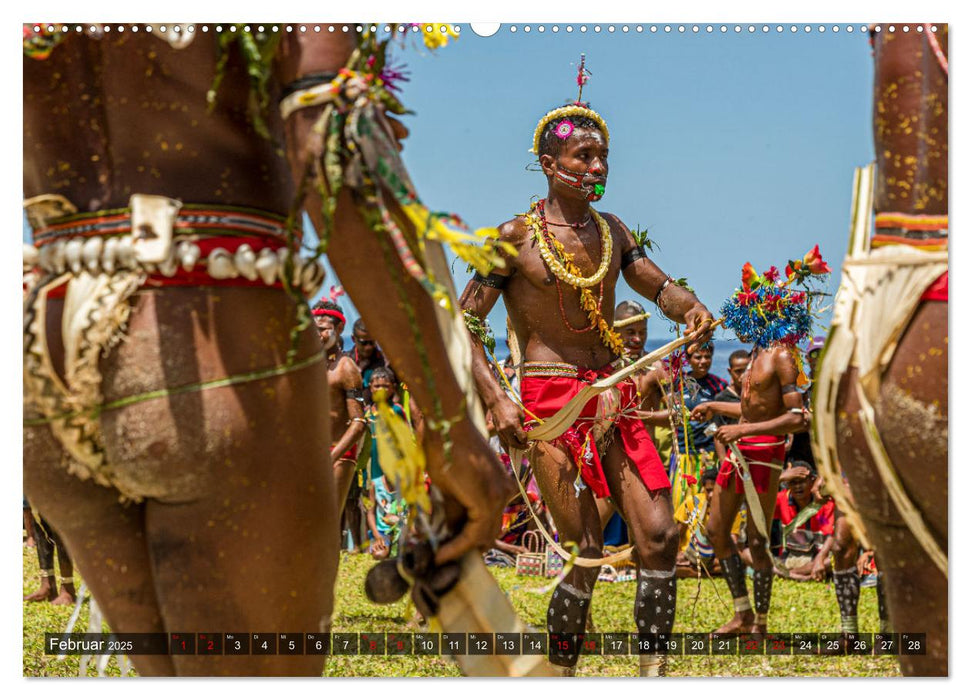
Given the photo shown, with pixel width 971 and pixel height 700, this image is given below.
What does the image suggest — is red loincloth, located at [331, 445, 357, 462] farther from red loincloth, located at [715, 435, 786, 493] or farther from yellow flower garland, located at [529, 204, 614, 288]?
yellow flower garland, located at [529, 204, 614, 288]

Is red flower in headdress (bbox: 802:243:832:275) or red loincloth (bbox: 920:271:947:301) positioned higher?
red flower in headdress (bbox: 802:243:832:275)

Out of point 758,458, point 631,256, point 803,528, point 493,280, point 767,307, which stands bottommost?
point 803,528

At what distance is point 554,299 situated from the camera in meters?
5.20

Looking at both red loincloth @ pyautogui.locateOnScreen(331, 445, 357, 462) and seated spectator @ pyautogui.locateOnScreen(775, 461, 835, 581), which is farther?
seated spectator @ pyautogui.locateOnScreen(775, 461, 835, 581)

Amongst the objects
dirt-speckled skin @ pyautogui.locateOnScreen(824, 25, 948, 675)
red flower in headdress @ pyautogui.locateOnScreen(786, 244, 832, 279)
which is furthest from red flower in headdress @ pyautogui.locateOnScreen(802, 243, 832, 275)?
dirt-speckled skin @ pyautogui.locateOnScreen(824, 25, 948, 675)

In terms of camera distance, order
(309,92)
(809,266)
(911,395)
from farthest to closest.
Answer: (809,266) < (911,395) < (309,92)

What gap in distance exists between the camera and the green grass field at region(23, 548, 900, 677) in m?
4.64

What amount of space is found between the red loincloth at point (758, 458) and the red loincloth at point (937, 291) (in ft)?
16.4

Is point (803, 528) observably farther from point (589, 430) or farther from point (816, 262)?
point (589, 430)

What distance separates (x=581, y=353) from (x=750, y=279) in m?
1.92

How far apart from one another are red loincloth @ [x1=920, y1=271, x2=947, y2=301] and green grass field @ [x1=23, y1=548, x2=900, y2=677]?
127 centimetres

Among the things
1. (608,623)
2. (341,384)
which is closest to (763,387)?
(608,623)

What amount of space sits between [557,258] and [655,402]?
4.29 m
